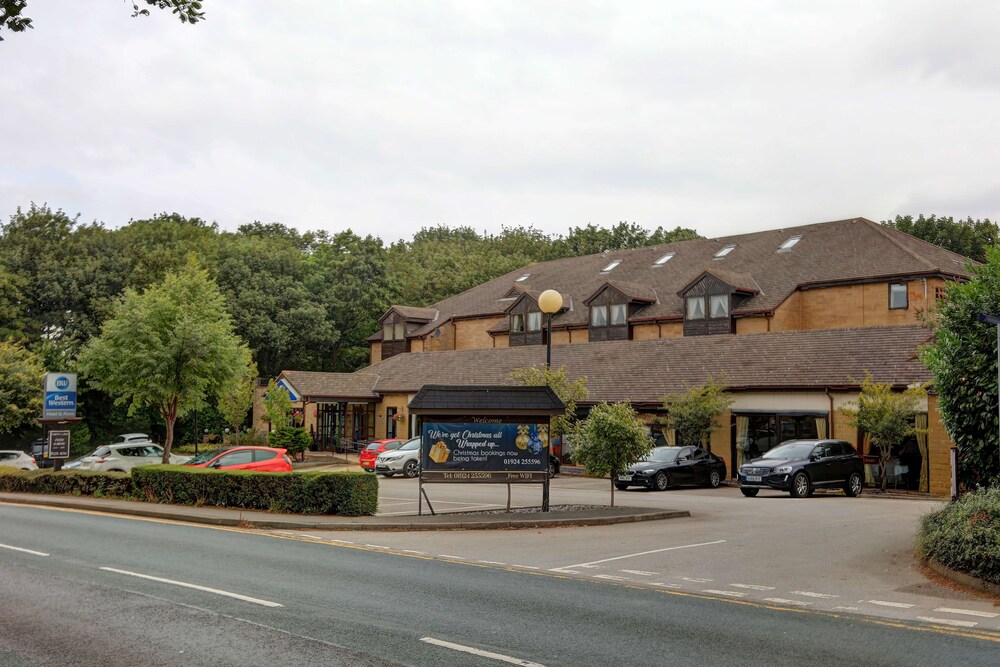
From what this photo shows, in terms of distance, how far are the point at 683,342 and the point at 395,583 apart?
30822 millimetres

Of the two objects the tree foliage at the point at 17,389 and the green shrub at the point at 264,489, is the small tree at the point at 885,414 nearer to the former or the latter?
the green shrub at the point at 264,489

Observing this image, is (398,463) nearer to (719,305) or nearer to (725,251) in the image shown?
(719,305)

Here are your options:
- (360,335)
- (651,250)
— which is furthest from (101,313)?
(651,250)

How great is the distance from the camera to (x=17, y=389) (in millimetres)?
42375

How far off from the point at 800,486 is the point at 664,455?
477cm

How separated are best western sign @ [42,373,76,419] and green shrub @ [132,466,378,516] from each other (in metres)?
5.81

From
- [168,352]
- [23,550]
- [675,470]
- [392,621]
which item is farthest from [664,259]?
[392,621]

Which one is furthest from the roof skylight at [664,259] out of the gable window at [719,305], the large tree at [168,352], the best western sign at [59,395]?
the best western sign at [59,395]

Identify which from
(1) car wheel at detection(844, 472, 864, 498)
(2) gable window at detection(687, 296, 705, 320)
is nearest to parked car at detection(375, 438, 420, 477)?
(1) car wheel at detection(844, 472, 864, 498)

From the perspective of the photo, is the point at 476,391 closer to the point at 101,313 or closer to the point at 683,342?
the point at 683,342

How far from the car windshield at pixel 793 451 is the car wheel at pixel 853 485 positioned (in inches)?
63.5

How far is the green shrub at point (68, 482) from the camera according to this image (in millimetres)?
23391

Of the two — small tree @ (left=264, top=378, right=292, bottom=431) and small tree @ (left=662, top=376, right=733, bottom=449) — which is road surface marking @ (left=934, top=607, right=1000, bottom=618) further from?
small tree @ (left=264, top=378, right=292, bottom=431)

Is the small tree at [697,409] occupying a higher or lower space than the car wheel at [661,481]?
higher
